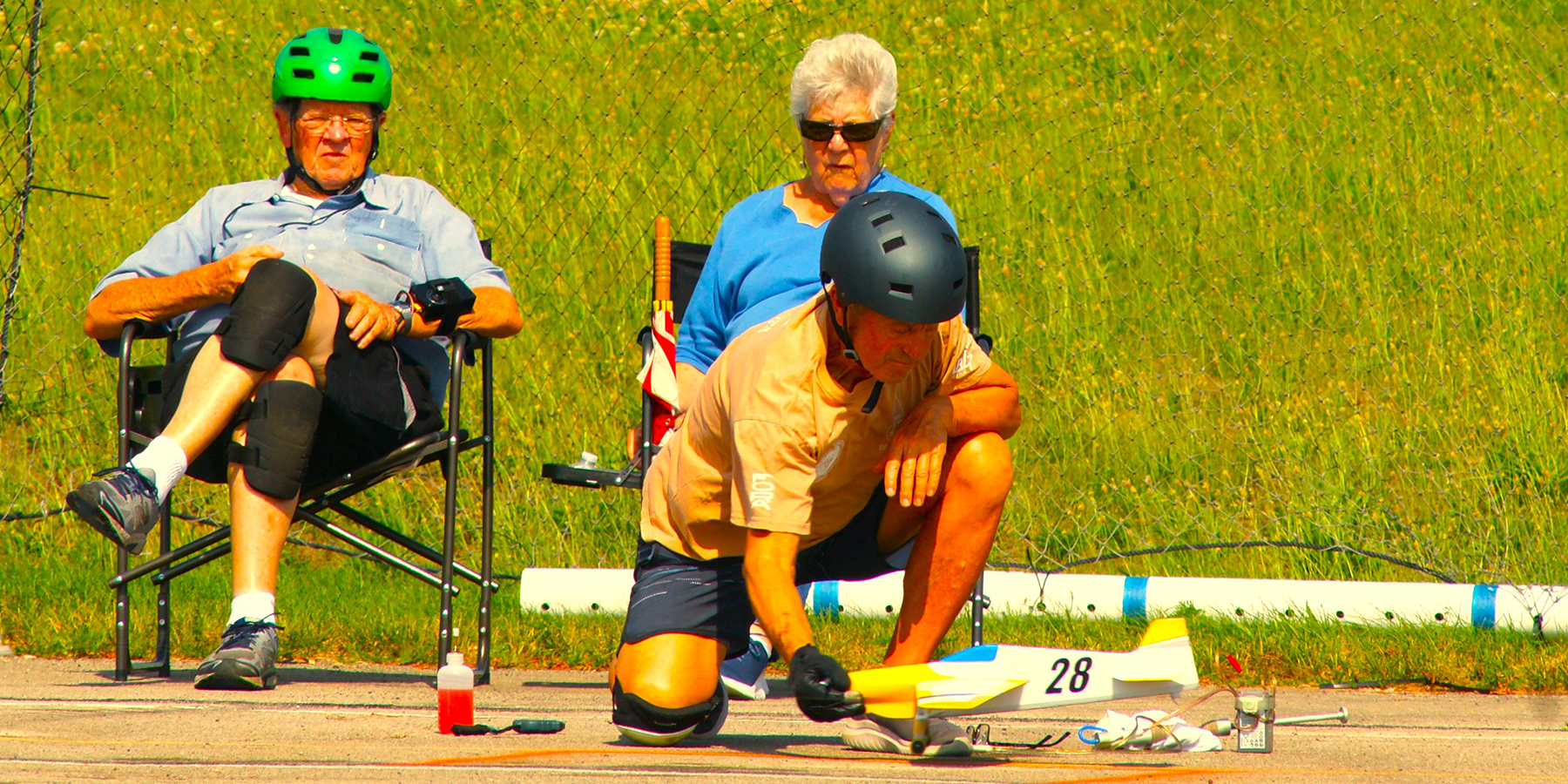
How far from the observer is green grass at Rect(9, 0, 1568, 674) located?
6.28 meters

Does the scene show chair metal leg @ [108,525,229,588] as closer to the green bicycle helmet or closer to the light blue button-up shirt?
the light blue button-up shirt

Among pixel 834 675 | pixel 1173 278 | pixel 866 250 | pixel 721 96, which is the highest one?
pixel 721 96

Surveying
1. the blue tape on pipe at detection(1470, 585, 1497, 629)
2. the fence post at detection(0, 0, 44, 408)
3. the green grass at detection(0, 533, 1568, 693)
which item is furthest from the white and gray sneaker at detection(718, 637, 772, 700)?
the fence post at detection(0, 0, 44, 408)

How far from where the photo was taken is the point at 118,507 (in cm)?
393

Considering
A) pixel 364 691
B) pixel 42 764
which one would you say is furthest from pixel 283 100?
pixel 42 764

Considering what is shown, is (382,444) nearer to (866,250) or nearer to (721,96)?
(866,250)

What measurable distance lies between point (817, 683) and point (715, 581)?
2.44 ft

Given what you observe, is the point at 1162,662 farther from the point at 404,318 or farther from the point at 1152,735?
the point at 404,318

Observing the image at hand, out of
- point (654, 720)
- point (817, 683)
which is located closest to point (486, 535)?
point (654, 720)

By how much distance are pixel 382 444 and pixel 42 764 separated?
1.61 m

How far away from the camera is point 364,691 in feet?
14.2

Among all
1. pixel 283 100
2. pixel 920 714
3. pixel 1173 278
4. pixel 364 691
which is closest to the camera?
pixel 920 714

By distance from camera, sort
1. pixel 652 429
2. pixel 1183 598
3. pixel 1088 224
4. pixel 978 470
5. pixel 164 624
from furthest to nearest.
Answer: pixel 1088 224, pixel 1183 598, pixel 652 429, pixel 164 624, pixel 978 470

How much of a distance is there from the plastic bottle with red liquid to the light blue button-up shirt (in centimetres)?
143
